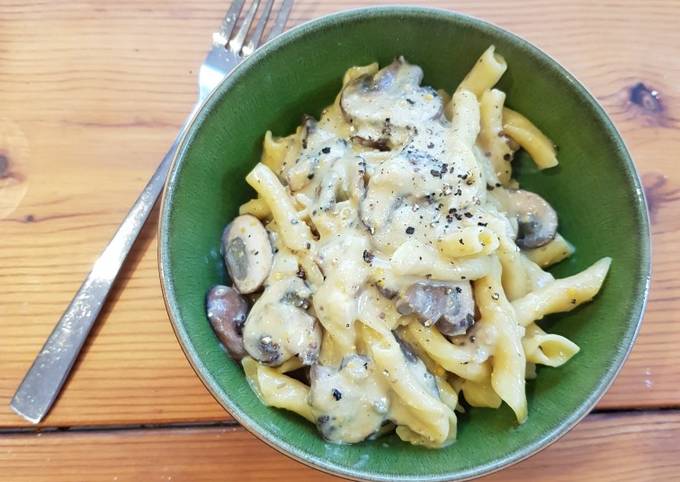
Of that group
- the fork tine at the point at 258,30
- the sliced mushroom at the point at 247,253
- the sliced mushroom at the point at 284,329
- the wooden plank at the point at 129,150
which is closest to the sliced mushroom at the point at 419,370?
the sliced mushroom at the point at 284,329

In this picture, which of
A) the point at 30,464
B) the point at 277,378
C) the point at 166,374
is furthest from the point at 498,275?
the point at 30,464

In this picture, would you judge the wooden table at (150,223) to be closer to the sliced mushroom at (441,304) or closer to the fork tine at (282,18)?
the fork tine at (282,18)

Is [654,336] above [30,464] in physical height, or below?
above

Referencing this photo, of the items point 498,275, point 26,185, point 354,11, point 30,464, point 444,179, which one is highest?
point 354,11

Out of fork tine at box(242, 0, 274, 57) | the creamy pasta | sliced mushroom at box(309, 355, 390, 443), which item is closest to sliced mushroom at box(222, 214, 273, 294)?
the creamy pasta

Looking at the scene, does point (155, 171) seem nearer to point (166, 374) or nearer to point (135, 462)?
point (166, 374)

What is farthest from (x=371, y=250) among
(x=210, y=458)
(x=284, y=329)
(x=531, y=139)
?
(x=210, y=458)
